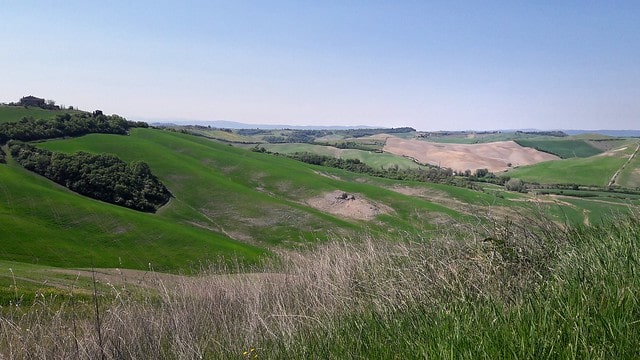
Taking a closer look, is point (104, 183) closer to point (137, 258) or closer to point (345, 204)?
point (137, 258)

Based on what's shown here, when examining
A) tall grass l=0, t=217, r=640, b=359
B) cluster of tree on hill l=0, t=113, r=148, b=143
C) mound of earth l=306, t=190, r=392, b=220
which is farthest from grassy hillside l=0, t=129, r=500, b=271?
cluster of tree on hill l=0, t=113, r=148, b=143

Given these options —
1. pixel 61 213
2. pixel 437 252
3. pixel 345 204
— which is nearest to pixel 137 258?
pixel 61 213

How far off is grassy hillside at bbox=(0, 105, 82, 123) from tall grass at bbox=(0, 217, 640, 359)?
115208 mm

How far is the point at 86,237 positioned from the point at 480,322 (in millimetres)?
59323

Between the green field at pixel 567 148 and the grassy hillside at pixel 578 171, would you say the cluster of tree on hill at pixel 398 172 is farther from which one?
the green field at pixel 567 148

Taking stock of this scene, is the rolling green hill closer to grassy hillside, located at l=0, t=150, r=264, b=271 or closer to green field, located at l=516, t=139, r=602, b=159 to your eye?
grassy hillside, located at l=0, t=150, r=264, b=271

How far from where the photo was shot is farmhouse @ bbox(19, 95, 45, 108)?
4921 inches

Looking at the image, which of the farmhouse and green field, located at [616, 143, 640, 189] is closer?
green field, located at [616, 143, 640, 189]

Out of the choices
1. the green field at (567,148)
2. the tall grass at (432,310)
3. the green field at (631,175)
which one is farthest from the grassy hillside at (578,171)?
the tall grass at (432,310)

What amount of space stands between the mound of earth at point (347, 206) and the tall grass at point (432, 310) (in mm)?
74342

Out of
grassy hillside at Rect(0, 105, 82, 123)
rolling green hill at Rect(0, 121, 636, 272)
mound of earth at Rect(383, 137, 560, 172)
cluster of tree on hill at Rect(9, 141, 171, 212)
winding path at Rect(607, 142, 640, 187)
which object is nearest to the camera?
rolling green hill at Rect(0, 121, 636, 272)

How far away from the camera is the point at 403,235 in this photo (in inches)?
422

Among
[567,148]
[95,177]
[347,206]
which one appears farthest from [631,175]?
[95,177]

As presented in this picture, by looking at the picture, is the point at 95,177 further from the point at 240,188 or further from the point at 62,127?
the point at 62,127
